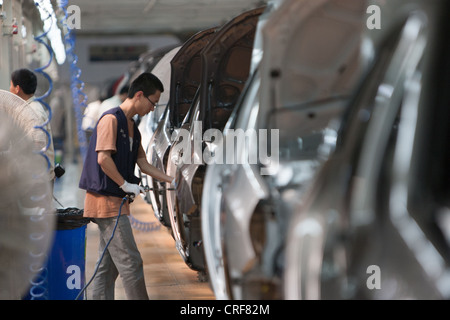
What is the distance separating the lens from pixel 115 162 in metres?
4.90

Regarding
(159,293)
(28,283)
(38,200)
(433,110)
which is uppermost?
(433,110)

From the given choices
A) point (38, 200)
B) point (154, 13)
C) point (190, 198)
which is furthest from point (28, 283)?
point (154, 13)

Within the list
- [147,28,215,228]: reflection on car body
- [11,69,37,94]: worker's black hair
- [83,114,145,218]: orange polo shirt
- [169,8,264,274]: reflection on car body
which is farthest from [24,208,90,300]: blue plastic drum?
[147,28,215,228]: reflection on car body

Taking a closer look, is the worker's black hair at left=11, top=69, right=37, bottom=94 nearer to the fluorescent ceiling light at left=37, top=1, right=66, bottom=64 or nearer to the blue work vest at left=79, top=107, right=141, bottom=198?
the fluorescent ceiling light at left=37, top=1, right=66, bottom=64

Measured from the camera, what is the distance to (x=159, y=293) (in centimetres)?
607

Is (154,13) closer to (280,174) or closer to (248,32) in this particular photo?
(248,32)

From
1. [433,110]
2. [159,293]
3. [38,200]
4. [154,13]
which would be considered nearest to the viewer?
[433,110]

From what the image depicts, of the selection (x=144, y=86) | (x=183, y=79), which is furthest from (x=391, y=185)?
(x=183, y=79)

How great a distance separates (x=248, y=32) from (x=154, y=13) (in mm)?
14859

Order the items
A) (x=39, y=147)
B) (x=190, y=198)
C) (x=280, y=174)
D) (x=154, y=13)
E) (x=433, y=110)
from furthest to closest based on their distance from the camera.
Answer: (x=154, y=13), (x=190, y=198), (x=39, y=147), (x=280, y=174), (x=433, y=110)

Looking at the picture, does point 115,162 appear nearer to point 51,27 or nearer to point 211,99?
point 211,99

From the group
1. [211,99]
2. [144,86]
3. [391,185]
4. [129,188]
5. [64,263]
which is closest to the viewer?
[391,185]

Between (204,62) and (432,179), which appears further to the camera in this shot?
(204,62)

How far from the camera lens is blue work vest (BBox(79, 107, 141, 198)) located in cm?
484
